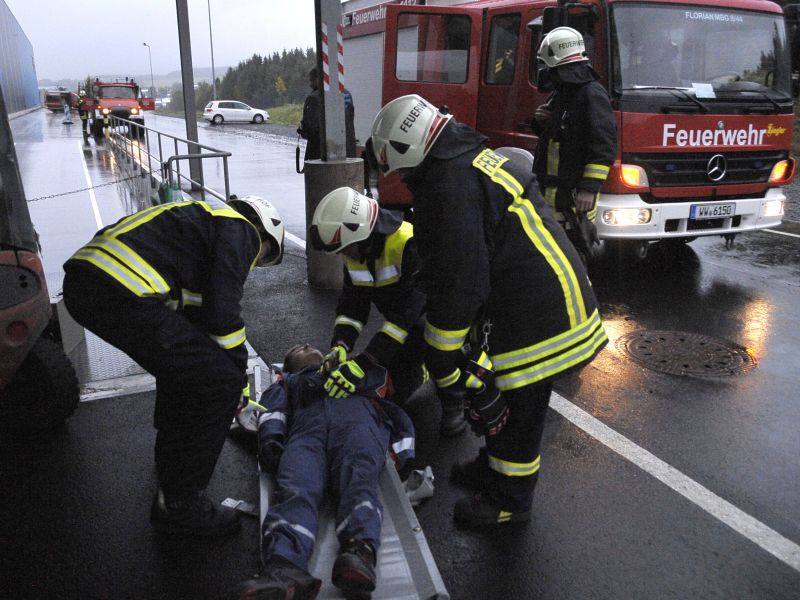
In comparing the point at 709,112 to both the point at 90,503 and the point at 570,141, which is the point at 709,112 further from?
the point at 90,503

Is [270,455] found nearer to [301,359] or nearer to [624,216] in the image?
[301,359]

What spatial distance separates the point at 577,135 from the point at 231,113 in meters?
40.0

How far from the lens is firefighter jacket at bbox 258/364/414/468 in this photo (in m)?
3.24

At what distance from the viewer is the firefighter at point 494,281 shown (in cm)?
249

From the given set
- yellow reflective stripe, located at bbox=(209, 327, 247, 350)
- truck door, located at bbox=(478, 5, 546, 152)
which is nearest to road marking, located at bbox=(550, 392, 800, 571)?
yellow reflective stripe, located at bbox=(209, 327, 247, 350)

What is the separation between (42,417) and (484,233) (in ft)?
8.69

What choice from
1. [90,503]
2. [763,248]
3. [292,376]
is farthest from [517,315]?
[763,248]

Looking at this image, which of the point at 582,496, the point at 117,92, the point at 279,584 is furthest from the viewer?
the point at 117,92

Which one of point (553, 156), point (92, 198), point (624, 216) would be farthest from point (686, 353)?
point (92, 198)

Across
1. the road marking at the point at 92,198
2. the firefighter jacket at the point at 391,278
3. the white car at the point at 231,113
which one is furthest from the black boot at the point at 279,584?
the white car at the point at 231,113

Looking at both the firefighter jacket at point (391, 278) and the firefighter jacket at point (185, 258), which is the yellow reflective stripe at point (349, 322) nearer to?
the firefighter jacket at point (391, 278)

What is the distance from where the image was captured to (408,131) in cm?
254

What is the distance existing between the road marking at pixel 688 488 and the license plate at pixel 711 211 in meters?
3.01

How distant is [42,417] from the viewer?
3.68 m
